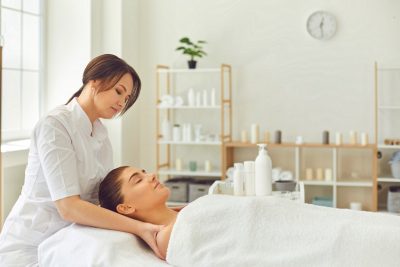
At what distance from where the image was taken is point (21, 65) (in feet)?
13.8

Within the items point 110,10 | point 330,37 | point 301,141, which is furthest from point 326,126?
point 110,10

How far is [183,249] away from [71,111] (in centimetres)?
65

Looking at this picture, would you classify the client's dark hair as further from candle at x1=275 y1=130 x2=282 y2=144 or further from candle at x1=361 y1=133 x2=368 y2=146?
candle at x1=361 y1=133 x2=368 y2=146

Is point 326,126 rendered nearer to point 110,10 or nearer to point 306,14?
point 306,14

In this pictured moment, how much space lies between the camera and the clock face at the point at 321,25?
4.69 meters

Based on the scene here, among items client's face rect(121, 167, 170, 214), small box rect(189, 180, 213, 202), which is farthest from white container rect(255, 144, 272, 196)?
small box rect(189, 180, 213, 202)

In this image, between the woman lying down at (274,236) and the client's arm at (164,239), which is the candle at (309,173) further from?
the client's arm at (164,239)

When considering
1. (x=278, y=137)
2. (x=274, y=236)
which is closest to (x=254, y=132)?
(x=278, y=137)

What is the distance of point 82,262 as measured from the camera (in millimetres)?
1683

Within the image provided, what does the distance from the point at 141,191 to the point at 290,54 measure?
313 centimetres

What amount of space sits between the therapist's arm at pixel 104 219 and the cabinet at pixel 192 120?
9.48ft

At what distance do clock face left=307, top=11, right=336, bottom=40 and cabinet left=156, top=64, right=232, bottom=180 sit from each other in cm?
74

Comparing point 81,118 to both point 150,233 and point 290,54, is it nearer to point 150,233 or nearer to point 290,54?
point 150,233

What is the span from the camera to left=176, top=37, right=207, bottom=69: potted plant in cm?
472
